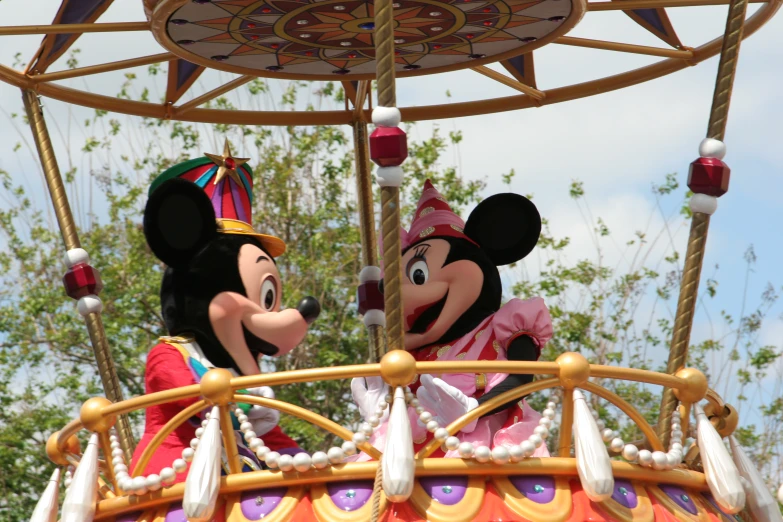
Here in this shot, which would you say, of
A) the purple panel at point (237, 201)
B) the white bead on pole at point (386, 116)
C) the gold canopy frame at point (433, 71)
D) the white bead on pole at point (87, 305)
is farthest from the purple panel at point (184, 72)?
the white bead on pole at point (386, 116)

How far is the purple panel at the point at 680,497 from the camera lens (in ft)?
15.1

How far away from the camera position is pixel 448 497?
424 centimetres

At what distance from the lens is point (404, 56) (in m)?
6.50

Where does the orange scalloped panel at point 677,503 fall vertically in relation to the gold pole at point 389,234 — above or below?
below

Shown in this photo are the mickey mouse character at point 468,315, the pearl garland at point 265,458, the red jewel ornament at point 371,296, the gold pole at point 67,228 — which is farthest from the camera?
the red jewel ornament at point 371,296

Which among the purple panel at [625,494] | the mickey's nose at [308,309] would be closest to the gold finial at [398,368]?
the purple panel at [625,494]

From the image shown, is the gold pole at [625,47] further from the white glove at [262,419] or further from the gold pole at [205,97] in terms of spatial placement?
the white glove at [262,419]

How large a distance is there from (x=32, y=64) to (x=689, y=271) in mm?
3375

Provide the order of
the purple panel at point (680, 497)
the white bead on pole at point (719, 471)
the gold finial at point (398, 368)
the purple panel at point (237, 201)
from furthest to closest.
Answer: the purple panel at point (237, 201) < the purple panel at point (680, 497) < the white bead on pole at point (719, 471) < the gold finial at point (398, 368)

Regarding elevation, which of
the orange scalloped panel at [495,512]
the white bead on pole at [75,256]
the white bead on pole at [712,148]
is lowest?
the orange scalloped panel at [495,512]

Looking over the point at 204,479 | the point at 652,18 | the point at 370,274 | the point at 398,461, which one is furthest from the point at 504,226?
the point at 204,479

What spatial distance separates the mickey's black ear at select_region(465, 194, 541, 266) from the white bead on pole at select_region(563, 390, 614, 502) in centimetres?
192

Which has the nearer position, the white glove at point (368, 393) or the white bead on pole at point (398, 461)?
the white bead on pole at point (398, 461)

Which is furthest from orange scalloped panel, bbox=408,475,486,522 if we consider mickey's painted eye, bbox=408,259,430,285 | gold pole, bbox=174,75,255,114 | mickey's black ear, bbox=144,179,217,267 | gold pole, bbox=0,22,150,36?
gold pole, bbox=174,75,255,114
